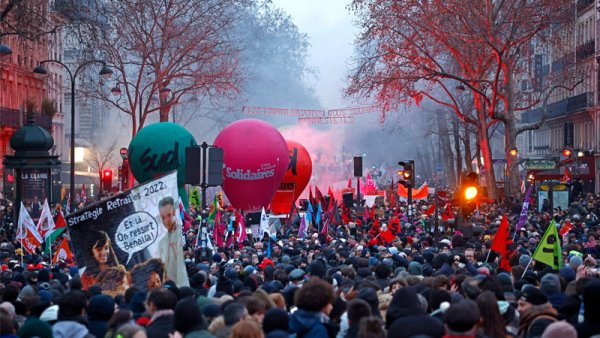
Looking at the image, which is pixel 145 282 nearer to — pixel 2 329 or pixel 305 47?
pixel 2 329

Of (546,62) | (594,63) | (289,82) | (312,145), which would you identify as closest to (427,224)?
(594,63)

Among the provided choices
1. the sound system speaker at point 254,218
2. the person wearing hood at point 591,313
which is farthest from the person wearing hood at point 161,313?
the sound system speaker at point 254,218

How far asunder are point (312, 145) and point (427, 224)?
57.4 meters

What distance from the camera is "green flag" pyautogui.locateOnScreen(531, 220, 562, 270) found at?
47.8 ft

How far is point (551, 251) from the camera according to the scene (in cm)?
1466

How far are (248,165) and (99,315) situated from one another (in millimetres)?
27805

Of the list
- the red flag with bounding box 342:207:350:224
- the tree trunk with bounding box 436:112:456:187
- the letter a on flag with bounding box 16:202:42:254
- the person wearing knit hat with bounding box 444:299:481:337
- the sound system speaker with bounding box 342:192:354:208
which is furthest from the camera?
the tree trunk with bounding box 436:112:456:187

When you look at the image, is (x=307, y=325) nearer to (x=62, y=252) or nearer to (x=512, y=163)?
(x=62, y=252)

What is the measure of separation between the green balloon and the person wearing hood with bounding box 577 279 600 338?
26.1 m

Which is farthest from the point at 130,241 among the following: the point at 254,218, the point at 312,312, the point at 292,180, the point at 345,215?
the point at 292,180

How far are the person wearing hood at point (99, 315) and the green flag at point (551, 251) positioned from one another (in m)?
6.24

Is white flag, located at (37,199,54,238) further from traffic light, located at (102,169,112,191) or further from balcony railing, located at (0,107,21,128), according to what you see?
balcony railing, located at (0,107,21,128)

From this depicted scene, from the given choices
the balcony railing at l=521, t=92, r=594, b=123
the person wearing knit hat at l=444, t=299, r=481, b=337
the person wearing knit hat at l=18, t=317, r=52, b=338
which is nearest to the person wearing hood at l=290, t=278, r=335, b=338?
the person wearing knit hat at l=444, t=299, r=481, b=337

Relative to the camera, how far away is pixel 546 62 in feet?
259
